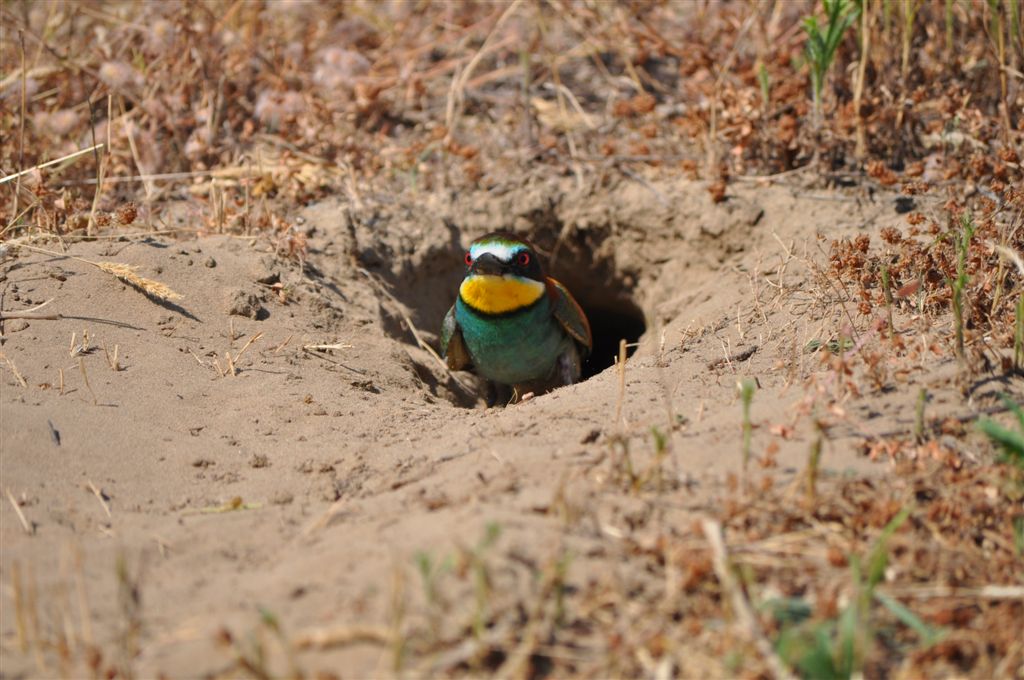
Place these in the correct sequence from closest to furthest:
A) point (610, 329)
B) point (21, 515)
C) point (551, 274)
→ point (21, 515), point (551, 274), point (610, 329)

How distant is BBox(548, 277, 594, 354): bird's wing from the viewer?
16.6 ft

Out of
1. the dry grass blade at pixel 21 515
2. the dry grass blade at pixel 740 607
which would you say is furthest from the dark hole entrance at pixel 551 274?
the dry grass blade at pixel 740 607

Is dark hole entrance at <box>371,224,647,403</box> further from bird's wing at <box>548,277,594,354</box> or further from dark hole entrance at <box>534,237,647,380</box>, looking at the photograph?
bird's wing at <box>548,277,594,354</box>

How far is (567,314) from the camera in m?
5.13

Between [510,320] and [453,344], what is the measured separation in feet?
1.29

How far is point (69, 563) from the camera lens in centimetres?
255

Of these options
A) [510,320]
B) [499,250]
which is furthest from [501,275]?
[510,320]

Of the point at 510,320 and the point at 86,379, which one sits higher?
the point at 86,379

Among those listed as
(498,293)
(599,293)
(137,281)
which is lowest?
(599,293)

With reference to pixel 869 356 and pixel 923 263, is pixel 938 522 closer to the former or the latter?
pixel 869 356

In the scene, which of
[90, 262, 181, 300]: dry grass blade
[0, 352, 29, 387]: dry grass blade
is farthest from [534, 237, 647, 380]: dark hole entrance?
[0, 352, 29, 387]: dry grass blade

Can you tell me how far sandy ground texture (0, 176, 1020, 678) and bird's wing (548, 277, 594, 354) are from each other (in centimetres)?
38

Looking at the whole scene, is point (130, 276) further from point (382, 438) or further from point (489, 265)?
point (489, 265)

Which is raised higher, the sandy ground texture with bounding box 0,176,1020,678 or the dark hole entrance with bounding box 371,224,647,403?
the sandy ground texture with bounding box 0,176,1020,678
